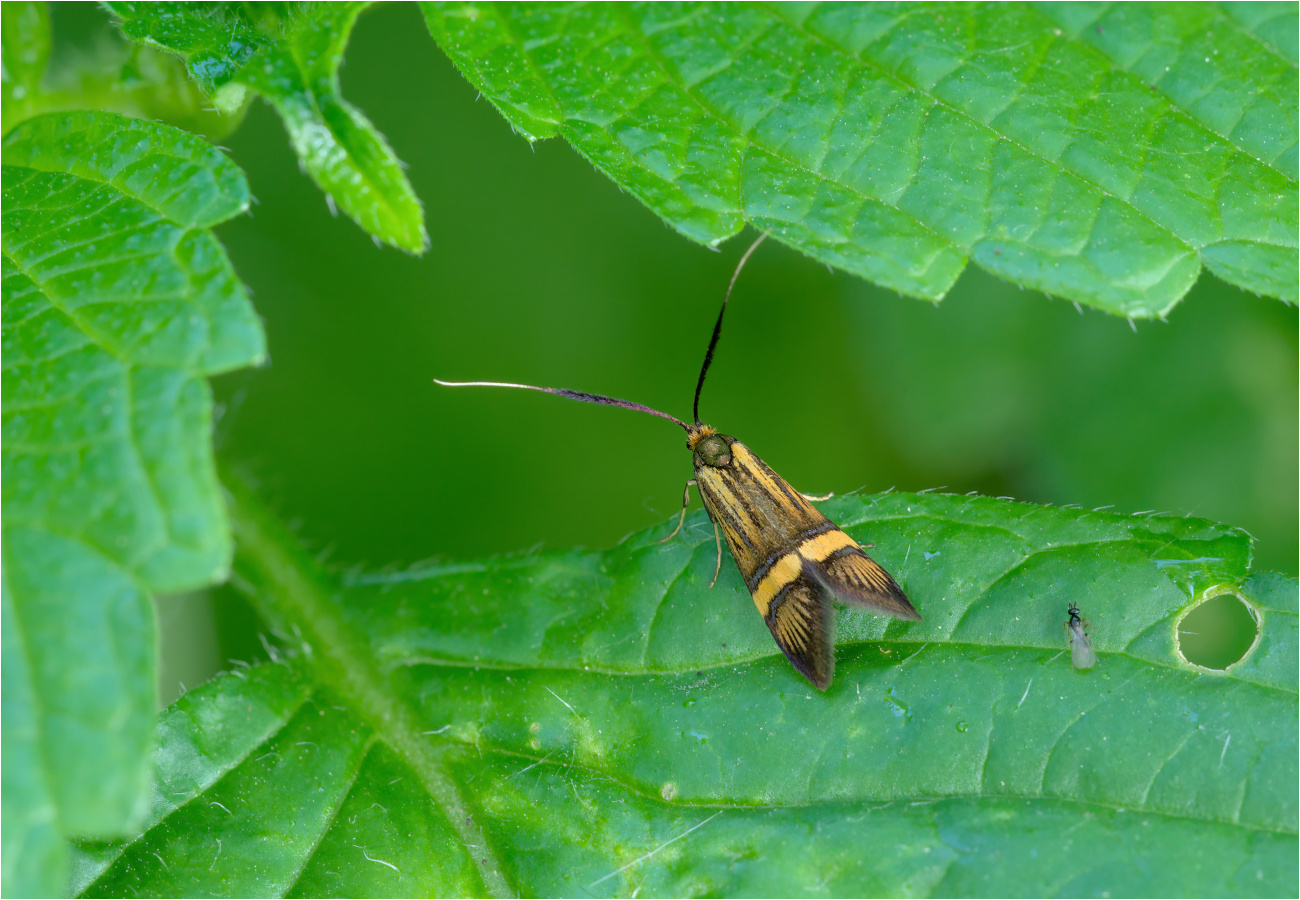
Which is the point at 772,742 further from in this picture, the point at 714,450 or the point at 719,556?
the point at 714,450

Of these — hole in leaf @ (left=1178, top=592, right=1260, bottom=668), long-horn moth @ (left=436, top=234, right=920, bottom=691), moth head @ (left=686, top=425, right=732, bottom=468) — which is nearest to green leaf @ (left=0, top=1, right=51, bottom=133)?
long-horn moth @ (left=436, top=234, right=920, bottom=691)

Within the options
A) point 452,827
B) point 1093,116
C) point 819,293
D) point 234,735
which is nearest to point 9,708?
point 234,735

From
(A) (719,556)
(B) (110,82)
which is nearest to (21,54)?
(B) (110,82)

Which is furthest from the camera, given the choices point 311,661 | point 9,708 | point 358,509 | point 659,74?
point 358,509

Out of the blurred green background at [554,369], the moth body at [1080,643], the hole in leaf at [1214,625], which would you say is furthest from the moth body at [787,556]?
the hole in leaf at [1214,625]

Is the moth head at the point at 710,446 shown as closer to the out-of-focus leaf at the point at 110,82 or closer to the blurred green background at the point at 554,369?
the blurred green background at the point at 554,369

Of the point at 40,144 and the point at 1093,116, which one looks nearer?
the point at 1093,116

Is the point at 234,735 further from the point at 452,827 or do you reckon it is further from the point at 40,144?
the point at 40,144

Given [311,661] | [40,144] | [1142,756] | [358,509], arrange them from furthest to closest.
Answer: [358,509], [311,661], [40,144], [1142,756]
